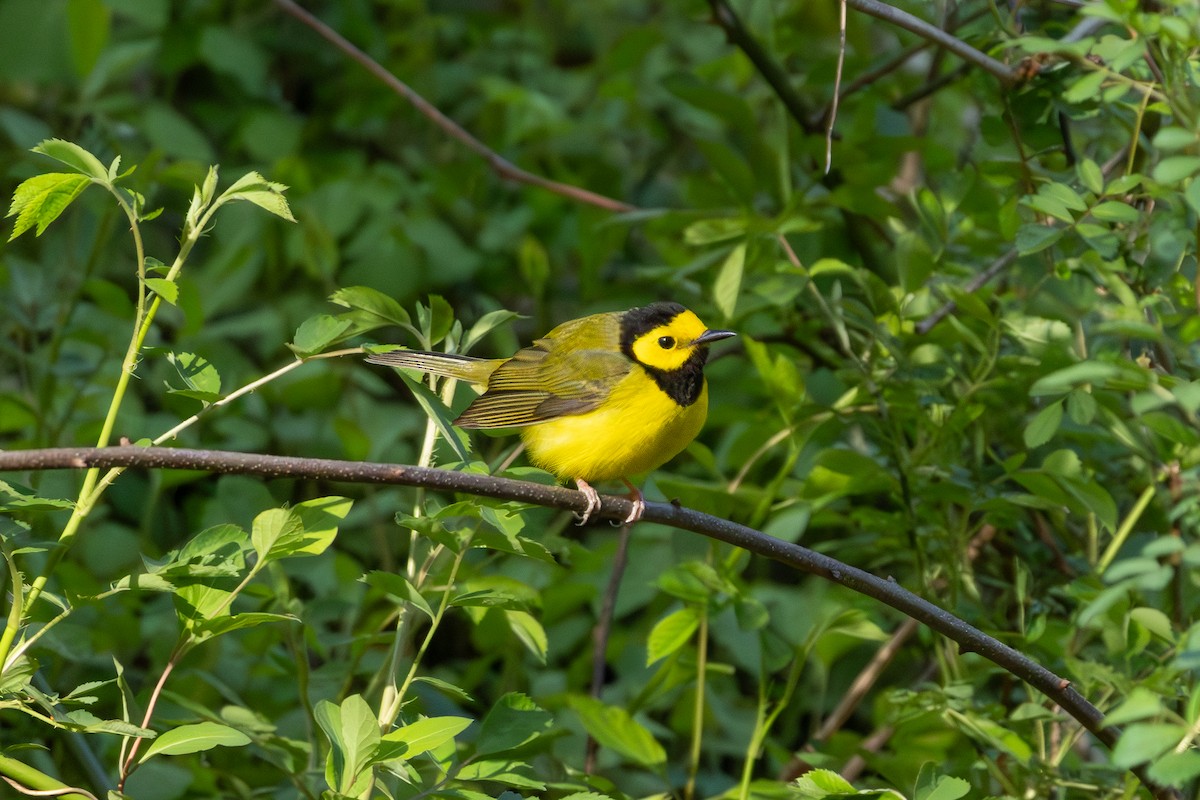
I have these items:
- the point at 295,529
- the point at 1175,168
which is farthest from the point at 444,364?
the point at 1175,168

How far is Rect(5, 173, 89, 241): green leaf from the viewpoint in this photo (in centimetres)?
162

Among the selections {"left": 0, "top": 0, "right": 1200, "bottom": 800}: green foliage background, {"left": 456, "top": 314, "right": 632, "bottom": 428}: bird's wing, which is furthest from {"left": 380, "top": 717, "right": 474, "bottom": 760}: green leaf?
{"left": 456, "top": 314, "right": 632, "bottom": 428}: bird's wing

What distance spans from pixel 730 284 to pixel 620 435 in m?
Result: 0.40

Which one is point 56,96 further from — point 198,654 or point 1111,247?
point 1111,247

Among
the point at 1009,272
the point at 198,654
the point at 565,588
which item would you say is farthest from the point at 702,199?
the point at 198,654

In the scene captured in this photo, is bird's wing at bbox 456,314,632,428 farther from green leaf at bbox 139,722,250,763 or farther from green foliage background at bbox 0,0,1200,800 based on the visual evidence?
green leaf at bbox 139,722,250,763

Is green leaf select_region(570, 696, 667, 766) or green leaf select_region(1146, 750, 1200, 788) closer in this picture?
green leaf select_region(1146, 750, 1200, 788)

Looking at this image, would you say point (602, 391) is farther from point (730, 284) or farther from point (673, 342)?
point (730, 284)

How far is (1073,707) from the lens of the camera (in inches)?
71.1

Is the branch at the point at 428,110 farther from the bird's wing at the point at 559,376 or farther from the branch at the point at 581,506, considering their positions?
the branch at the point at 581,506

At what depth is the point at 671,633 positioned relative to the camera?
2410mm

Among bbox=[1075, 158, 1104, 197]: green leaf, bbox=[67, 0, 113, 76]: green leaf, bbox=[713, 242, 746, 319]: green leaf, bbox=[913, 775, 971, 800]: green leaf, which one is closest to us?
bbox=[913, 775, 971, 800]: green leaf

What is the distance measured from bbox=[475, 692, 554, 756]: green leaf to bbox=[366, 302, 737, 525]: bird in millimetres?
756

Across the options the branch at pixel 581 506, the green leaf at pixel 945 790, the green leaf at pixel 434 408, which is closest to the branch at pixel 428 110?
the branch at pixel 581 506
